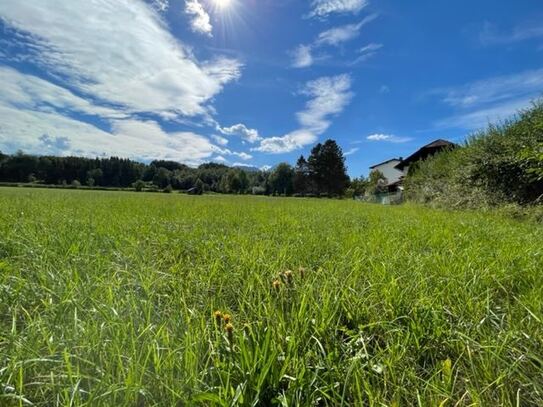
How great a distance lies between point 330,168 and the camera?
71.9 m

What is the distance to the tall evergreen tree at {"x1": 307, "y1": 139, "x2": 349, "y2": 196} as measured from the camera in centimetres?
7169

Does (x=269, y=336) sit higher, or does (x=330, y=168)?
(x=330, y=168)

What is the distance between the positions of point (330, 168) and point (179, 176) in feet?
196

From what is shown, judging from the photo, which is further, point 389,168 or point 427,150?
point 389,168

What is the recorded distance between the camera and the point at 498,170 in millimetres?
12211

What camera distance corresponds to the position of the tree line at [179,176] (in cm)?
7225

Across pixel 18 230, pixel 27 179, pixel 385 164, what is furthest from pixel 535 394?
pixel 27 179

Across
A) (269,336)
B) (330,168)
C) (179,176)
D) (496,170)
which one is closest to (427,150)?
(496,170)

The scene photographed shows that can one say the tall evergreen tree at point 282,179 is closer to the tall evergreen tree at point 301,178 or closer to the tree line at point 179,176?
the tree line at point 179,176

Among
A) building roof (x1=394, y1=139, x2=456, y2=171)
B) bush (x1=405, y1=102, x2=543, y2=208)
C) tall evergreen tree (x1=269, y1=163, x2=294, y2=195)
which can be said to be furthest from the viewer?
tall evergreen tree (x1=269, y1=163, x2=294, y2=195)

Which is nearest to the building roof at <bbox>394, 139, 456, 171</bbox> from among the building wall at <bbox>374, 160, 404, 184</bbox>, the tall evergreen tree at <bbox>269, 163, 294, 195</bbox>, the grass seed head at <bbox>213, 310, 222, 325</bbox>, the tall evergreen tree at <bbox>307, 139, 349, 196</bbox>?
the tall evergreen tree at <bbox>307, 139, 349, 196</bbox>

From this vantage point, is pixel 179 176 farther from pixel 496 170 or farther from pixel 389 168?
pixel 496 170

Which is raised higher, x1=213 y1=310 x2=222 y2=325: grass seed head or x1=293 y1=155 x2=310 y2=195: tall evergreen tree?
x1=293 y1=155 x2=310 y2=195: tall evergreen tree

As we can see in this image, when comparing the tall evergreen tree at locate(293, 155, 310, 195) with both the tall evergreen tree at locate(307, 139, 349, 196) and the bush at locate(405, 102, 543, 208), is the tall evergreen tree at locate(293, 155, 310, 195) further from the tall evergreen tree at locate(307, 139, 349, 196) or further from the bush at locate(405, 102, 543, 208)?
the bush at locate(405, 102, 543, 208)
